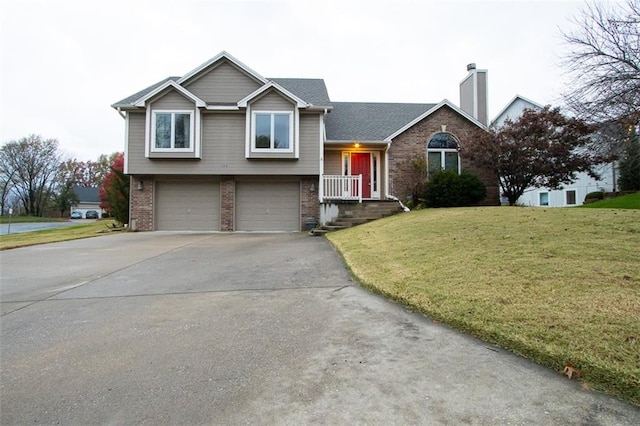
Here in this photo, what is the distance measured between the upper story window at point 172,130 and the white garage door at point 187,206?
73.1 inches

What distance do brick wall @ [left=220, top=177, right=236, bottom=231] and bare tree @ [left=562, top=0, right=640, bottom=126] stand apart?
12999 millimetres

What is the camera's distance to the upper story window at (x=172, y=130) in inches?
595

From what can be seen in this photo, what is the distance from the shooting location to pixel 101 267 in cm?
723

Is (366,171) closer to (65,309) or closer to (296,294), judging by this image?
(296,294)

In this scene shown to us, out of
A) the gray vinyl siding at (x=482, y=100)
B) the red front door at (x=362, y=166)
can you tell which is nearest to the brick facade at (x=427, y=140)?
the red front door at (x=362, y=166)

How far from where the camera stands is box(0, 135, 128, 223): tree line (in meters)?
49.9

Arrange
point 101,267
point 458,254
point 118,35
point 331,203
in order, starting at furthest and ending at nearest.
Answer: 1. point 118,35
2. point 331,203
3. point 101,267
4. point 458,254

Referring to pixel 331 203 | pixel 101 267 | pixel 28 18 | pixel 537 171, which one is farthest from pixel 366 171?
pixel 28 18

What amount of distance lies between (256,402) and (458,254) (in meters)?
4.59

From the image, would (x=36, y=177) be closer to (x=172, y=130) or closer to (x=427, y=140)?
(x=172, y=130)

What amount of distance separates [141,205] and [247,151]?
5666 millimetres

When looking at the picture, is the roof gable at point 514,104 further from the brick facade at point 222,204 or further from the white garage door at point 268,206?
the white garage door at point 268,206

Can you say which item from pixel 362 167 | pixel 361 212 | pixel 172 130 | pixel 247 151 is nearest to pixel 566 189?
pixel 362 167

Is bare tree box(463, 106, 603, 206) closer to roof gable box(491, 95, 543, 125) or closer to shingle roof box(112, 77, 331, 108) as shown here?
shingle roof box(112, 77, 331, 108)
